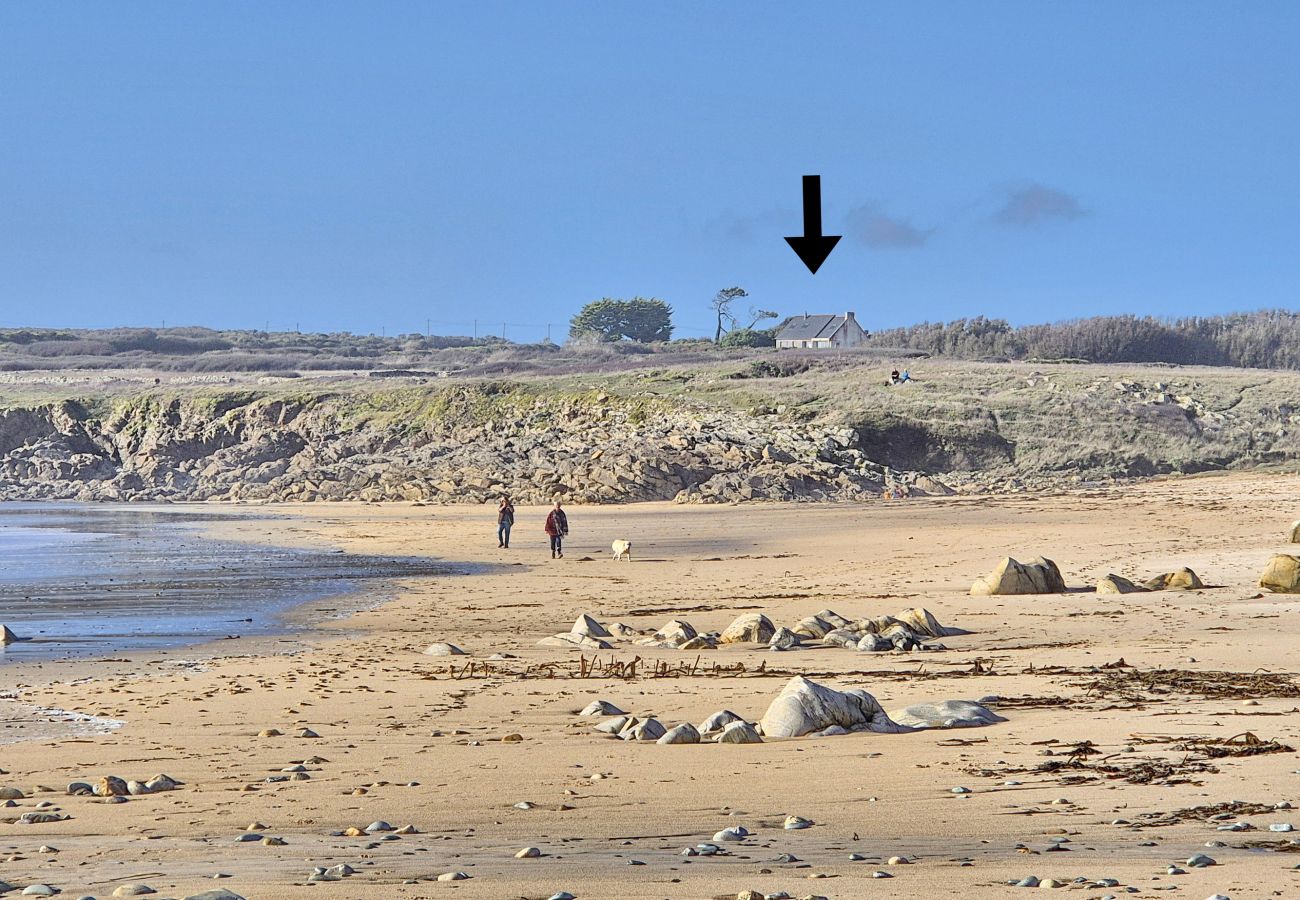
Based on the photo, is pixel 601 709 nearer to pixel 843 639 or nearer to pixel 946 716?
pixel 946 716

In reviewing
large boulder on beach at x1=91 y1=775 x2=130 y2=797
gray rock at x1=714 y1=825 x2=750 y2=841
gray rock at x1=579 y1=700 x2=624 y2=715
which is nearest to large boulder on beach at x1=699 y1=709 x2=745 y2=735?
gray rock at x1=579 y1=700 x2=624 y2=715

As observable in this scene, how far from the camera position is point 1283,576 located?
55.4ft

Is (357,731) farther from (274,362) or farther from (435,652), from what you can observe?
(274,362)

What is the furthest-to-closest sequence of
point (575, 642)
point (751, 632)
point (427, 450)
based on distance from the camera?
point (427, 450)
point (575, 642)
point (751, 632)

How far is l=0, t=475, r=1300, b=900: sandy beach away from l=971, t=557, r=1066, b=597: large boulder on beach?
539 mm

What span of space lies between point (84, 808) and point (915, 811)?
412 cm

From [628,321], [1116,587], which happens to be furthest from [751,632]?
[628,321]

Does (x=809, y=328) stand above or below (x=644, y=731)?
above

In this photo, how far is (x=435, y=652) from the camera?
570 inches

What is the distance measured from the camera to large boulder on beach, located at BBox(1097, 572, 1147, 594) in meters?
17.8

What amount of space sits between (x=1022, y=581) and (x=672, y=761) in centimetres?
1043

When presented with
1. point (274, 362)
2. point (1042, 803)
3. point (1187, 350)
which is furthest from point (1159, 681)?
point (274, 362)

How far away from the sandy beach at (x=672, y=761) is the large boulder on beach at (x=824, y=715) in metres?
0.18

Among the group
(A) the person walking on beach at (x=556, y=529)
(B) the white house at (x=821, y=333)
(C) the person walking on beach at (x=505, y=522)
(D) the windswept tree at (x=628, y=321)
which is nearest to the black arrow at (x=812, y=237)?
(A) the person walking on beach at (x=556, y=529)
